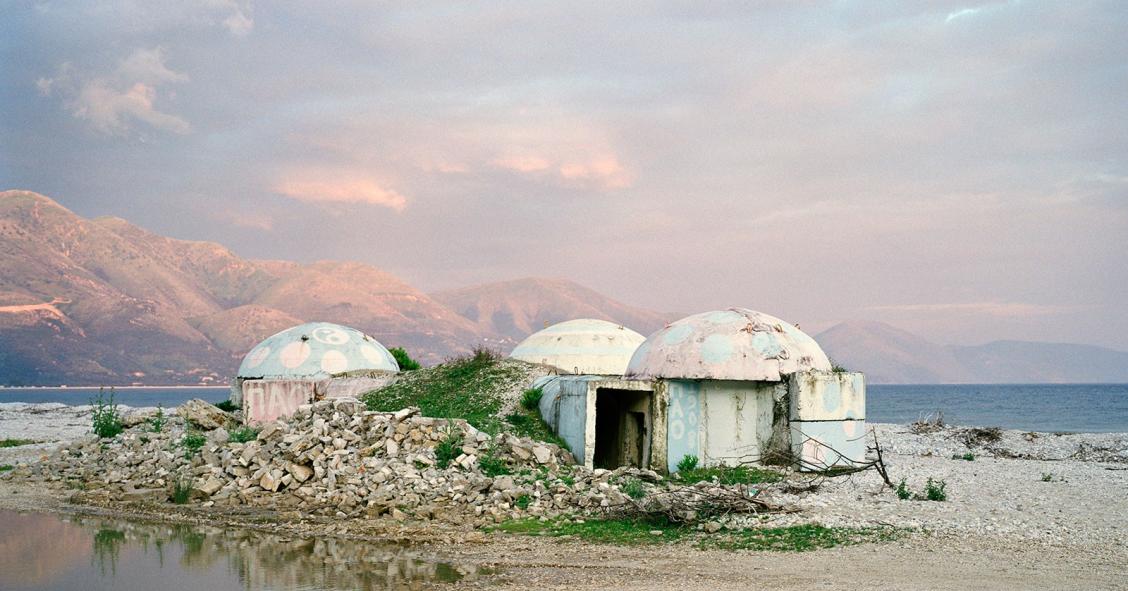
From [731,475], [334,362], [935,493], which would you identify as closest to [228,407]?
[334,362]

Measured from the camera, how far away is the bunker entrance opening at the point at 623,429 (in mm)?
19422

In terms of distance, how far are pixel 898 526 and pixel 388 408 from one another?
1490 cm

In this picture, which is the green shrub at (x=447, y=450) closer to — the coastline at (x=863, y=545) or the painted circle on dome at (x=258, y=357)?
the coastline at (x=863, y=545)

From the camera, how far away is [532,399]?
2319 cm

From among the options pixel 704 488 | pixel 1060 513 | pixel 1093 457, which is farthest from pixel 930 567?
pixel 1093 457

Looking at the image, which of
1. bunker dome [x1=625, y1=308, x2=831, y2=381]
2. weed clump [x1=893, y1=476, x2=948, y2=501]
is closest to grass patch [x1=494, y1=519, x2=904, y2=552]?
weed clump [x1=893, y1=476, x2=948, y2=501]

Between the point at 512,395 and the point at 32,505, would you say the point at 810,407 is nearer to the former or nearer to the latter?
the point at 512,395

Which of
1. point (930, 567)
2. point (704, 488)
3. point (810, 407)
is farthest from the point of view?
point (810, 407)

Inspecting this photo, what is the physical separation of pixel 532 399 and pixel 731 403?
18.5 ft

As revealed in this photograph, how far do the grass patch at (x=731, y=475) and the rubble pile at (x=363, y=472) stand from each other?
1.20 meters

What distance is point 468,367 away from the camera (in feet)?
86.5

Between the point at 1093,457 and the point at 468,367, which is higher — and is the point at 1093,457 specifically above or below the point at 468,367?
below

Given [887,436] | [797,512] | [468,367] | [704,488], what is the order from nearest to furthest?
1. [797,512]
2. [704,488]
3. [468,367]
4. [887,436]

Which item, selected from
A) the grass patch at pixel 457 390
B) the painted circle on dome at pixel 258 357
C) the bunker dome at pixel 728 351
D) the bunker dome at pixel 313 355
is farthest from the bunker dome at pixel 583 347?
the bunker dome at pixel 728 351
